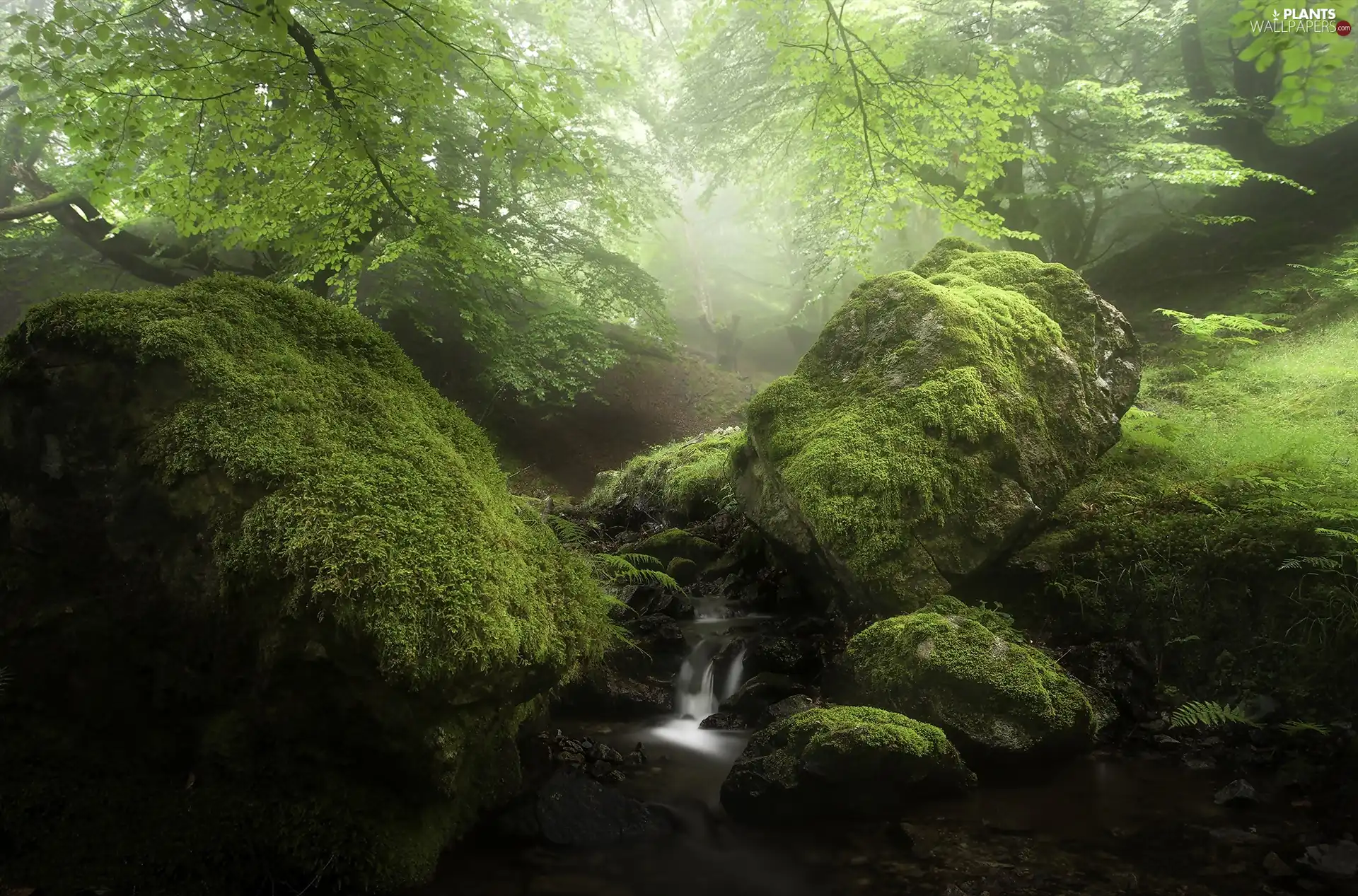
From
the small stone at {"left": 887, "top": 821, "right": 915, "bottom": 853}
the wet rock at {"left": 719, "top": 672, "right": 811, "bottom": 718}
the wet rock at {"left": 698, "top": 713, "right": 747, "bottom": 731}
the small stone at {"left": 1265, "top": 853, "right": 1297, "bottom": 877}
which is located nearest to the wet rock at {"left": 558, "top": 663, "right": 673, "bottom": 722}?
the wet rock at {"left": 698, "top": 713, "right": 747, "bottom": 731}

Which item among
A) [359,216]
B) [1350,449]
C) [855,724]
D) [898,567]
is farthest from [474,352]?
[1350,449]

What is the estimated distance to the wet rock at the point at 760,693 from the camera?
518 cm

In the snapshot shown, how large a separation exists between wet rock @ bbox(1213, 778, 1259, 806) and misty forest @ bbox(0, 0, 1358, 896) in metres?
0.07

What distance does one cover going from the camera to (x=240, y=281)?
3.76 meters

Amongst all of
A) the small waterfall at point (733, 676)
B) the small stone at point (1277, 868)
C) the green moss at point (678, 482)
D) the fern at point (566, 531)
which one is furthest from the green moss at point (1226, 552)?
the fern at point (566, 531)

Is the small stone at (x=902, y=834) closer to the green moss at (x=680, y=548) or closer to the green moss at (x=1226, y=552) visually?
the green moss at (x=1226, y=552)

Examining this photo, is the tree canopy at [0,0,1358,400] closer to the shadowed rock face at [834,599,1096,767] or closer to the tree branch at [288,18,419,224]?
the tree branch at [288,18,419,224]

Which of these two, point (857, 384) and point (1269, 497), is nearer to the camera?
point (1269, 497)

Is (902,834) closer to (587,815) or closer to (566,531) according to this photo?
(587,815)

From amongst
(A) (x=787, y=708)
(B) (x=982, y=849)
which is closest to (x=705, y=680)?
(A) (x=787, y=708)

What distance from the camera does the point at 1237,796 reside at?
361 cm

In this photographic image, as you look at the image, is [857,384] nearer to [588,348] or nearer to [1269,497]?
[1269,497]

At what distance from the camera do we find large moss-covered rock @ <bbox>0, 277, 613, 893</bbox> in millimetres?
2668

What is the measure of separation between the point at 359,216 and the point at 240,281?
2.24 meters
